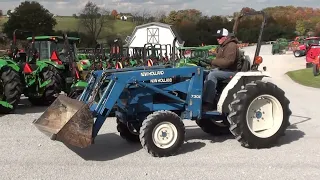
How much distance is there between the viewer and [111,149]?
6.96 m

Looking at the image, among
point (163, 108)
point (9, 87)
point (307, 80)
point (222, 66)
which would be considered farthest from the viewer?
point (307, 80)

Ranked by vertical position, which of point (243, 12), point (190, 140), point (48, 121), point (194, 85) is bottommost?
point (190, 140)

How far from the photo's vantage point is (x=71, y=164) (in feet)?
19.7

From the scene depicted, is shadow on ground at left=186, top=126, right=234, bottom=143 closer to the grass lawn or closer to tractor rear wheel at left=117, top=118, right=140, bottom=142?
tractor rear wheel at left=117, top=118, right=140, bottom=142

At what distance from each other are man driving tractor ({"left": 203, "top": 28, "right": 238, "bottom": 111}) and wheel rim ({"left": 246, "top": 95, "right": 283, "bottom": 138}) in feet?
2.02

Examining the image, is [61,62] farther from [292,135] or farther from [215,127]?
[292,135]

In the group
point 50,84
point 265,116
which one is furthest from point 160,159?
point 50,84

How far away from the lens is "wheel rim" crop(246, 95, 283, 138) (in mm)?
6941

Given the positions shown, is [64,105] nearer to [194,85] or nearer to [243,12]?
[194,85]

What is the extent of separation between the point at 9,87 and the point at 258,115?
6049mm

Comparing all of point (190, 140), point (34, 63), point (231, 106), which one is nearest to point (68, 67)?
→ point (34, 63)

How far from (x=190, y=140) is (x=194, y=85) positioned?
1.14 m

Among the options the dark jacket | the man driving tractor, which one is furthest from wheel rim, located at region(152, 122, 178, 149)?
the dark jacket

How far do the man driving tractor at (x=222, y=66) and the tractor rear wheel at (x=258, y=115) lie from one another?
0.38 m
